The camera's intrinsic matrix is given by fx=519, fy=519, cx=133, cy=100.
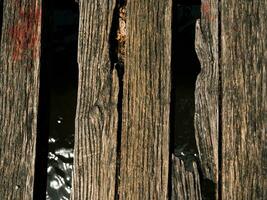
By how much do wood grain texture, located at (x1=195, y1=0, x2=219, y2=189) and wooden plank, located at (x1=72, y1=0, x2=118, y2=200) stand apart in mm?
369

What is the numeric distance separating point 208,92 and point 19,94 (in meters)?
0.85

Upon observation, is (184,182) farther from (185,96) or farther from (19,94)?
(185,96)

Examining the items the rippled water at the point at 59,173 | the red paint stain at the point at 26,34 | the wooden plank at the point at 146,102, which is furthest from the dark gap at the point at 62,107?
the wooden plank at the point at 146,102

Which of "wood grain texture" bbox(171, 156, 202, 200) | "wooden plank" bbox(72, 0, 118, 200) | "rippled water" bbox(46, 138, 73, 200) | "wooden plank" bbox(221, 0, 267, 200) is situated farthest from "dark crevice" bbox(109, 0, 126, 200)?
"rippled water" bbox(46, 138, 73, 200)

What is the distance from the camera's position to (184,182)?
7.18 ft

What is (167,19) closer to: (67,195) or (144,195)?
(144,195)

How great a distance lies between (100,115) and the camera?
2287 mm

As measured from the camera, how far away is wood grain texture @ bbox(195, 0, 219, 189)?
2199 millimetres

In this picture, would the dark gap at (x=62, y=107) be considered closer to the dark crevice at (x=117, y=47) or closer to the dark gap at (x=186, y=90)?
the dark crevice at (x=117, y=47)

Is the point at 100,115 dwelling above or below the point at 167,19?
below

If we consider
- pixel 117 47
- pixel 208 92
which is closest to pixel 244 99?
pixel 208 92

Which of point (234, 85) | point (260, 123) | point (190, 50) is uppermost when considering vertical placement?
point (190, 50)

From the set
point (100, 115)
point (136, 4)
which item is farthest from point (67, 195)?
point (136, 4)

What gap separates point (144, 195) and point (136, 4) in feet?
2.79
